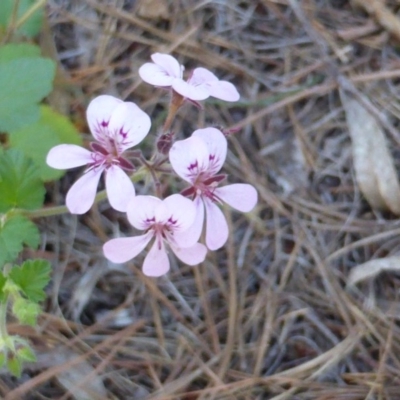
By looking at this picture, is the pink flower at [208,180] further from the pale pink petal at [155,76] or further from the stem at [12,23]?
the stem at [12,23]

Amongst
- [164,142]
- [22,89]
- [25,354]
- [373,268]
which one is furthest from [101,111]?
[373,268]

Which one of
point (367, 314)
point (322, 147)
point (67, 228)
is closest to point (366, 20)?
point (322, 147)

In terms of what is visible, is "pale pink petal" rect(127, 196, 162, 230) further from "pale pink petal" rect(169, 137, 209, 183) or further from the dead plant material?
the dead plant material

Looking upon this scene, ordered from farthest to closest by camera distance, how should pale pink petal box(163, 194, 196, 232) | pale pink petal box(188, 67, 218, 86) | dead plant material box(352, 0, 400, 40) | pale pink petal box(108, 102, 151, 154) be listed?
dead plant material box(352, 0, 400, 40)
pale pink petal box(188, 67, 218, 86)
pale pink petal box(108, 102, 151, 154)
pale pink petal box(163, 194, 196, 232)

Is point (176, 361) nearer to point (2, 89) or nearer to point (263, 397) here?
point (263, 397)

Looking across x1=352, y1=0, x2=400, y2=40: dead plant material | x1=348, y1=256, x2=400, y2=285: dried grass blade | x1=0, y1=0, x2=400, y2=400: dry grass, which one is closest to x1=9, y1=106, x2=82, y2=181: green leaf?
x1=0, y1=0, x2=400, y2=400: dry grass

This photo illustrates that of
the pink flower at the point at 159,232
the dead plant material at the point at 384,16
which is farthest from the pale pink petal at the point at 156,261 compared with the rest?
the dead plant material at the point at 384,16

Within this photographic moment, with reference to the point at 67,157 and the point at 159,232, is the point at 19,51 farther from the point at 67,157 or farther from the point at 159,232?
the point at 159,232
